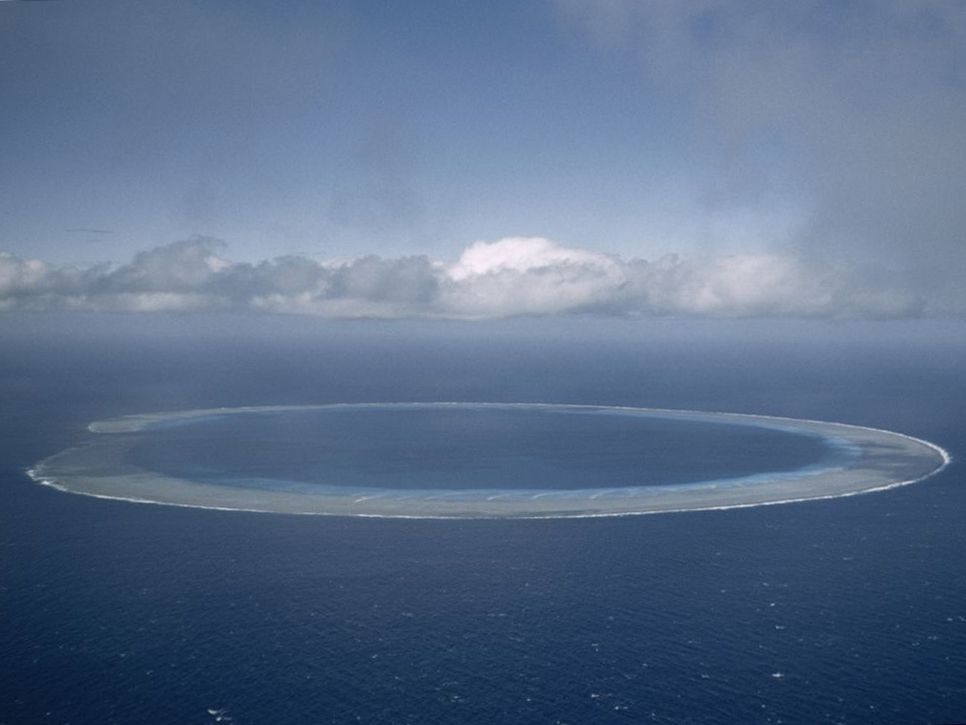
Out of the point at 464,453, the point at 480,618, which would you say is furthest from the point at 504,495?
the point at 480,618

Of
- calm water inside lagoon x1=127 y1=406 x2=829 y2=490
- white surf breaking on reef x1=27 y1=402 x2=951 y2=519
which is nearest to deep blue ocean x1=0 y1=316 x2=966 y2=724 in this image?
white surf breaking on reef x1=27 y1=402 x2=951 y2=519

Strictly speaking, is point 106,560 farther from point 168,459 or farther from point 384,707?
point 168,459

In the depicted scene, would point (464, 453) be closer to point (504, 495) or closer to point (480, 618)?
point (504, 495)

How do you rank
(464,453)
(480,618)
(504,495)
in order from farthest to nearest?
(464,453) → (504,495) → (480,618)

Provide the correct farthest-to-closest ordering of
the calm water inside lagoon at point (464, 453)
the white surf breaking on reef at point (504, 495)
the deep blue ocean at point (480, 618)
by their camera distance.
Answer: the calm water inside lagoon at point (464, 453)
the white surf breaking on reef at point (504, 495)
the deep blue ocean at point (480, 618)

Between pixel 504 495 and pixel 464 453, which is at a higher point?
pixel 464 453

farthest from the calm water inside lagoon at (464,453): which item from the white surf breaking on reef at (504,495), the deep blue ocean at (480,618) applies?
the deep blue ocean at (480,618)

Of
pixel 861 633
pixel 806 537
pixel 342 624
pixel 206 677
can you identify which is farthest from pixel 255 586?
pixel 806 537

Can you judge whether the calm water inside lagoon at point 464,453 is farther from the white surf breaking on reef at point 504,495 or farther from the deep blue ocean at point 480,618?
the deep blue ocean at point 480,618

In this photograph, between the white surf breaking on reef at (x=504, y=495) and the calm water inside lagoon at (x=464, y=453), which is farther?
the calm water inside lagoon at (x=464, y=453)

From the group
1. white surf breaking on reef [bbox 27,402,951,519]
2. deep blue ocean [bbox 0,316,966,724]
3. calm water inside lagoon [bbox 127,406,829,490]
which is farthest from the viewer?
calm water inside lagoon [bbox 127,406,829,490]

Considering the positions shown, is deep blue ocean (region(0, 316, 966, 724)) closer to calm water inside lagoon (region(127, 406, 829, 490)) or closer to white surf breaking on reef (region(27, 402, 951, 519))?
white surf breaking on reef (region(27, 402, 951, 519))
